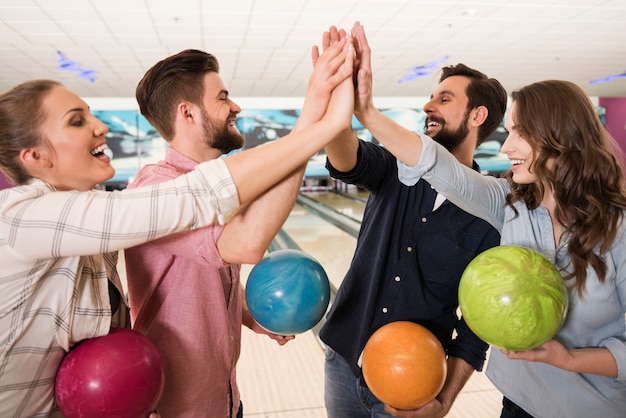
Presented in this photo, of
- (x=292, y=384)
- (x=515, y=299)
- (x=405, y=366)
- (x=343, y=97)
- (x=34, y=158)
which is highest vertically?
(x=343, y=97)

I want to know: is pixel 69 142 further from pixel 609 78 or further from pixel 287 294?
pixel 609 78

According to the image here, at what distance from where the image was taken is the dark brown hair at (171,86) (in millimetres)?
1348

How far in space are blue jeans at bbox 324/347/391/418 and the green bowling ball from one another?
0.48 m

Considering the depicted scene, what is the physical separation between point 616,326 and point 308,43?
18.1 feet

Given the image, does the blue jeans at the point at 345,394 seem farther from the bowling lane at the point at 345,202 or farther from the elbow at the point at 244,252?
the bowling lane at the point at 345,202

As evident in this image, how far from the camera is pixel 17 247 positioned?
0.87 metres

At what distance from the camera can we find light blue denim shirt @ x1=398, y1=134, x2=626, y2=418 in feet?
3.92

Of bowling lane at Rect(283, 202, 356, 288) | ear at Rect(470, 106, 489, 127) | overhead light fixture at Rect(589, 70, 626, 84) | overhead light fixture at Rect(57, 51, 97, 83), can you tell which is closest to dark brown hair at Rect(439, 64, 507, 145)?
ear at Rect(470, 106, 489, 127)

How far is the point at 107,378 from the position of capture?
3.23 ft

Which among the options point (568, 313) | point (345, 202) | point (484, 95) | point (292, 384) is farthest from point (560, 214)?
point (345, 202)

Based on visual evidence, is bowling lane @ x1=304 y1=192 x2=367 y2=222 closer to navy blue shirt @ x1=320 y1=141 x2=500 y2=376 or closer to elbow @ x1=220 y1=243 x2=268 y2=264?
navy blue shirt @ x1=320 y1=141 x2=500 y2=376

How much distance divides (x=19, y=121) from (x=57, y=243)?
0.91ft

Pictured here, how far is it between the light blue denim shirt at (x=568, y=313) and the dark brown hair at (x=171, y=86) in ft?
1.91

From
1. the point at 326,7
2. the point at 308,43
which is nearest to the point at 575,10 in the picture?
the point at 326,7
